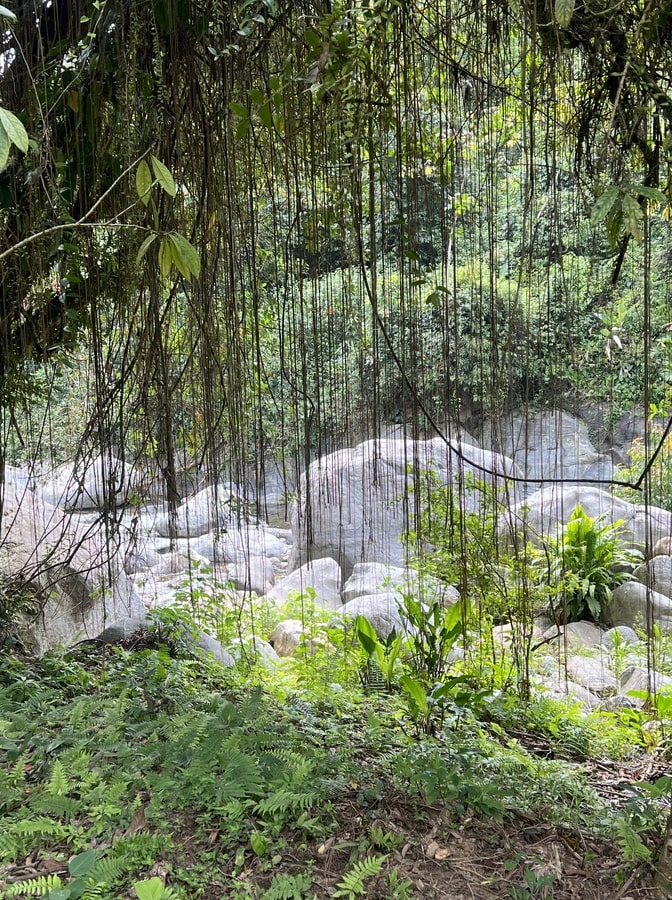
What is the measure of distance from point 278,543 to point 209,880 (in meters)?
5.22

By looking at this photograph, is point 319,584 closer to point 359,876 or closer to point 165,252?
point 359,876

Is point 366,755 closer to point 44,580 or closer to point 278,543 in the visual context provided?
point 44,580

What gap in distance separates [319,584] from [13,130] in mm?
4286

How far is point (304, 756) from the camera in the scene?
1771mm

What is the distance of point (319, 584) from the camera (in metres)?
4.79

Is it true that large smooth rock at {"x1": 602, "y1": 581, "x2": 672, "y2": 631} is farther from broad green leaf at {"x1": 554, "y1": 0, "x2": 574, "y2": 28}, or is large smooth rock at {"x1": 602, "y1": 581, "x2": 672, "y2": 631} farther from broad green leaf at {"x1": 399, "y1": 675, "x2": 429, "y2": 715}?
broad green leaf at {"x1": 554, "y1": 0, "x2": 574, "y2": 28}

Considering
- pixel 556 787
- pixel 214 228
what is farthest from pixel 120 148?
pixel 556 787

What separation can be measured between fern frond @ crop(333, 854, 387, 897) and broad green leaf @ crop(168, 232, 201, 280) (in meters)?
1.09

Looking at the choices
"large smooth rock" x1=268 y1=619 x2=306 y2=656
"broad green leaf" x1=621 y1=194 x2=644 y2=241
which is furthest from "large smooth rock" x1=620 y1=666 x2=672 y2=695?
"broad green leaf" x1=621 y1=194 x2=644 y2=241

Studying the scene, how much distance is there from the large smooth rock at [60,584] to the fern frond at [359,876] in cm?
148

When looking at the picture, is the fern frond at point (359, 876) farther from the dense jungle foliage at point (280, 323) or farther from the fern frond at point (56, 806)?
the fern frond at point (56, 806)

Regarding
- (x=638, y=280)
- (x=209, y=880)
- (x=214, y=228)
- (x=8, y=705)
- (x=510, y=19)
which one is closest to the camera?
(x=209, y=880)

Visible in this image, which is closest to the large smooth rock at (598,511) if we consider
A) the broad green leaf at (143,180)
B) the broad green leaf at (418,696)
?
the broad green leaf at (418,696)

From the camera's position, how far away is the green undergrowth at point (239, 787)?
1.32 metres
